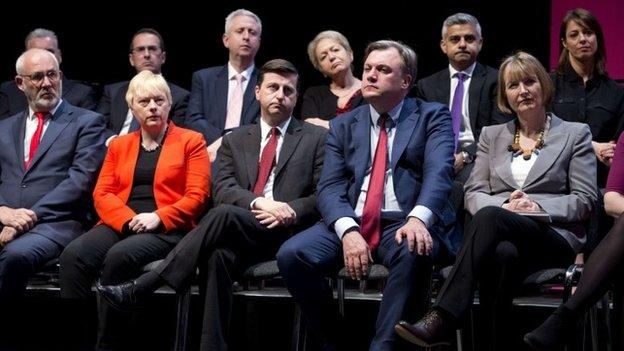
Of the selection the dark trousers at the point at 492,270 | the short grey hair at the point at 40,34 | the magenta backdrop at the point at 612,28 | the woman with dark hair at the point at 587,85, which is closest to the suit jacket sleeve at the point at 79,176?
the short grey hair at the point at 40,34

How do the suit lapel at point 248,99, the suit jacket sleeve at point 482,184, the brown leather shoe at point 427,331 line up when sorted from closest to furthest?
the brown leather shoe at point 427,331 → the suit jacket sleeve at point 482,184 → the suit lapel at point 248,99

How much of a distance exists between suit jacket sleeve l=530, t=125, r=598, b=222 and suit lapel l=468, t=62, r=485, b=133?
1003 mm

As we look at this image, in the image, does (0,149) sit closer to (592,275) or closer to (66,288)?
(66,288)

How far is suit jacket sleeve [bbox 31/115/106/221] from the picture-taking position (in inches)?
183

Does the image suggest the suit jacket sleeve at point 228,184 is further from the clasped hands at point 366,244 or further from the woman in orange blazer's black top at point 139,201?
the clasped hands at point 366,244

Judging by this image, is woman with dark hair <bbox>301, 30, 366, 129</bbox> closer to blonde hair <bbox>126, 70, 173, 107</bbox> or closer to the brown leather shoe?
blonde hair <bbox>126, 70, 173, 107</bbox>

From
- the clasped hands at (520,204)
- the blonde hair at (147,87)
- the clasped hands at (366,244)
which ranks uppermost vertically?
the blonde hair at (147,87)

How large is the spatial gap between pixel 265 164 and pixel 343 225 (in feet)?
2.34

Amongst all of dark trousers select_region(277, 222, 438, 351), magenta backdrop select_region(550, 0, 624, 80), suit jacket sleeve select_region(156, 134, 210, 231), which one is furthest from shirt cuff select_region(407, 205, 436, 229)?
magenta backdrop select_region(550, 0, 624, 80)

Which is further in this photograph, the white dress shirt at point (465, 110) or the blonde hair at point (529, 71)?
the white dress shirt at point (465, 110)

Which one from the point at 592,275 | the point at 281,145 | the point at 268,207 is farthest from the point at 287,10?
the point at 592,275

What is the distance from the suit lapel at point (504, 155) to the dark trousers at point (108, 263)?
4.62ft

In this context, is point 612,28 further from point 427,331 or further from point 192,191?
point 427,331

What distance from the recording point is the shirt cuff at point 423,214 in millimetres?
3852
